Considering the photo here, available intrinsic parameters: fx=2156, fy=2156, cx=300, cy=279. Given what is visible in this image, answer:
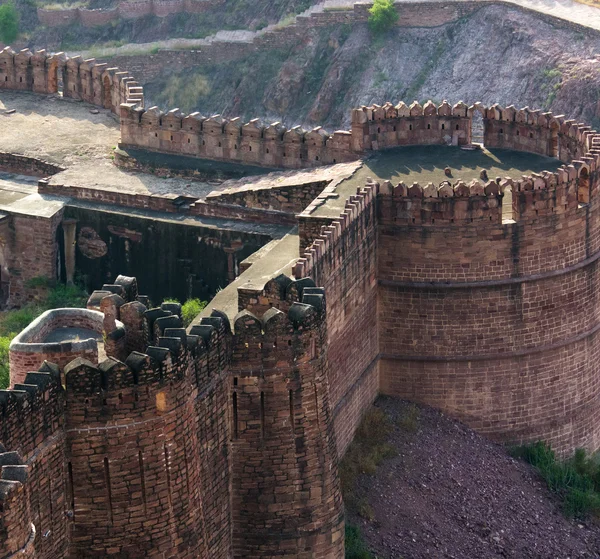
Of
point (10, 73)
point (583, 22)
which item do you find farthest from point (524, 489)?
point (583, 22)

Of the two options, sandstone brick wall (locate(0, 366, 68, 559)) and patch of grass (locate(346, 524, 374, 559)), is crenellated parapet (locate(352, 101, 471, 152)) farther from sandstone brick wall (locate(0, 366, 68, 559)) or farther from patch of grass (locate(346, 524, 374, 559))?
sandstone brick wall (locate(0, 366, 68, 559))

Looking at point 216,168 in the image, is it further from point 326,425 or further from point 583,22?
point 583,22

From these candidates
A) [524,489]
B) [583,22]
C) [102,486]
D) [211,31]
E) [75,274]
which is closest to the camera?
[102,486]

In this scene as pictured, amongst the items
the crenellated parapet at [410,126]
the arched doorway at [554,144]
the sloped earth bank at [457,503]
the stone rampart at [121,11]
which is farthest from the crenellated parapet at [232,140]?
the stone rampart at [121,11]

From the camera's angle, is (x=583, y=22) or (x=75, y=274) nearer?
(x=75, y=274)

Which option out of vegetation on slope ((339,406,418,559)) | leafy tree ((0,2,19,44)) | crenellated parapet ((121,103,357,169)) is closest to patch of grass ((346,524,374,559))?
vegetation on slope ((339,406,418,559))

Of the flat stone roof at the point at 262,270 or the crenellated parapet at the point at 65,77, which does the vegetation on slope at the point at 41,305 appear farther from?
the crenellated parapet at the point at 65,77
